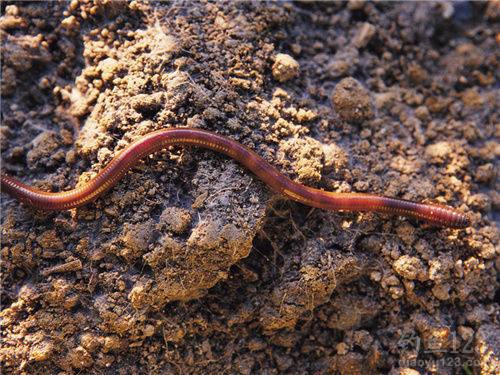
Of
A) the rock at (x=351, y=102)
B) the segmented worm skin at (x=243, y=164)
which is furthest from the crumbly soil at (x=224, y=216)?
the segmented worm skin at (x=243, y=164)

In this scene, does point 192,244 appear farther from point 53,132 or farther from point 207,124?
point 53,132

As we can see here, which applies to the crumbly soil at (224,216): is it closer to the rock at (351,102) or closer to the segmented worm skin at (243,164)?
the rock at (351,102)

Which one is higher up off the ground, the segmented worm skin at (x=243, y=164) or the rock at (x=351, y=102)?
the rock at (x=351, y=102)

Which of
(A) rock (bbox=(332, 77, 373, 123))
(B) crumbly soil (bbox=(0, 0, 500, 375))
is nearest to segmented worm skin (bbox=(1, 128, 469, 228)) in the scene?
(B) crumbly soil (bbox=(0, 0, 500, 375))

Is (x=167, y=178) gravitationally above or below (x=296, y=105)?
below

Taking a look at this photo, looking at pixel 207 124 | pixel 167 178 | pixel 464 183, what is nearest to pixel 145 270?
pixel 167 178

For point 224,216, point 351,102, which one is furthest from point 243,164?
point 351,102
